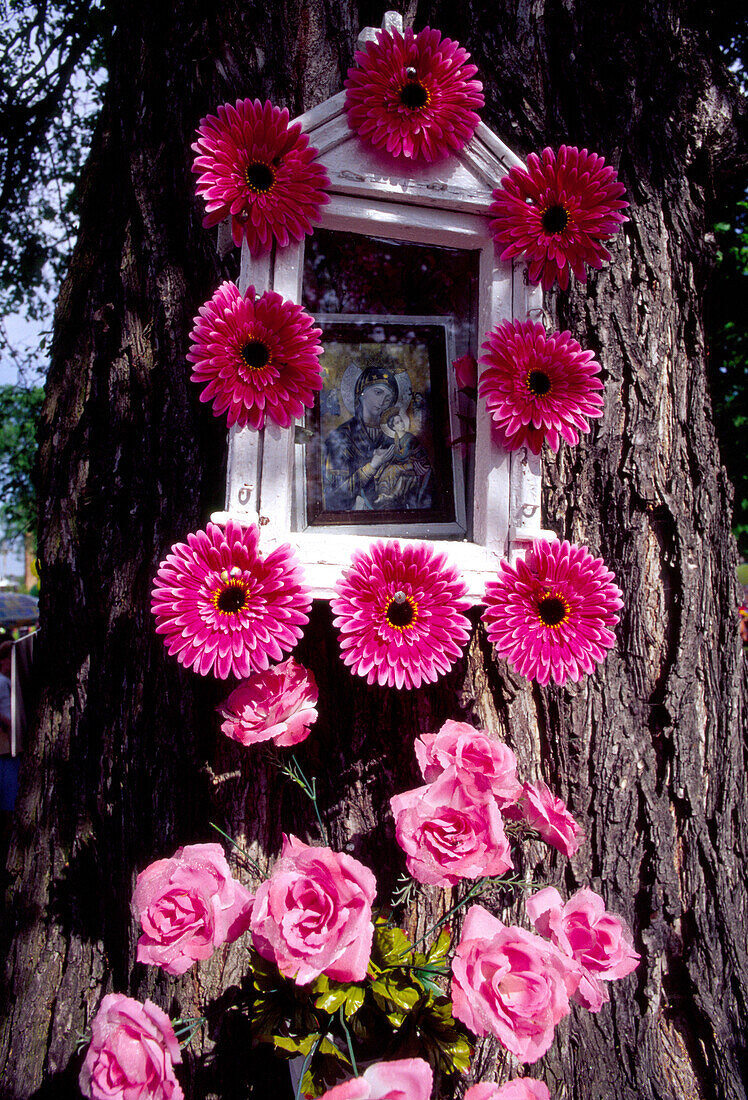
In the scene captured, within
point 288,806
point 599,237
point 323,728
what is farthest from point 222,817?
point 599,237

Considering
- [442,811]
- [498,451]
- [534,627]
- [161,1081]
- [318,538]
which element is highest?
[498,451]

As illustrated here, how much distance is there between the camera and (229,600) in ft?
3.35

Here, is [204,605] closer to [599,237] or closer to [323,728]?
[323,728]

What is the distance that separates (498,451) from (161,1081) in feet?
3.34

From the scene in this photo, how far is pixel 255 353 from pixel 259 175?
0.91ft

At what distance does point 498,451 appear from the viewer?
3.72ft

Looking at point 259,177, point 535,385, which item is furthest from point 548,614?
point 259,177

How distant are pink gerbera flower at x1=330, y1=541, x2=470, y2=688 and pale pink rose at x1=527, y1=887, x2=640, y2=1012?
1.27 feet

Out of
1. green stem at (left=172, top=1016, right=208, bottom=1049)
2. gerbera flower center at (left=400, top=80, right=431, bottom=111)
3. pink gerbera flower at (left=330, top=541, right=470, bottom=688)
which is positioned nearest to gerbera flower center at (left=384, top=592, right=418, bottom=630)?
pink gerbera flower at (left=330, top=541, right=470, bottom=688)

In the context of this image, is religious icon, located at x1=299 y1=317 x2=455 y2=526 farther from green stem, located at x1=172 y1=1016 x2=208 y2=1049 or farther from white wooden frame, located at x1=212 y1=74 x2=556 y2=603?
green stem, located at x1=172 y1=1016 x2=208 y2=1049

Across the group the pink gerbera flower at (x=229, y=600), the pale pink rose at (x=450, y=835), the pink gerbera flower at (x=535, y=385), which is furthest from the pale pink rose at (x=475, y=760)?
the pink gerbera flower at (x=535, y=385)

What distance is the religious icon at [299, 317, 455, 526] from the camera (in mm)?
1141

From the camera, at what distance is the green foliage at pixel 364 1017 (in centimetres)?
92

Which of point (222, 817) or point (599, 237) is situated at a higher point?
point (599, 237)
